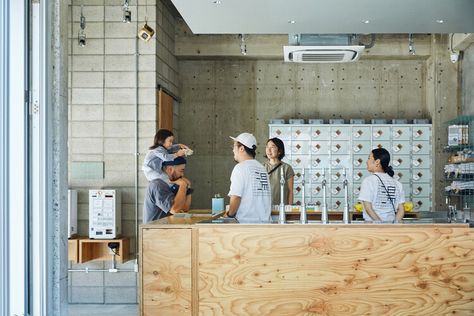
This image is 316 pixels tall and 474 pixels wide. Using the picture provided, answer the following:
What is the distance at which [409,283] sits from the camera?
4422 millimetres

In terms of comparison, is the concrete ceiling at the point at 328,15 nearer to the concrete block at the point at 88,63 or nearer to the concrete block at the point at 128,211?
the concrete block at the point at 88,63

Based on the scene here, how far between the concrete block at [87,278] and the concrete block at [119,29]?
9.35 feet

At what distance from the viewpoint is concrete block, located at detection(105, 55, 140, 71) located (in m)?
7.98

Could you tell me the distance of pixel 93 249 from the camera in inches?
306

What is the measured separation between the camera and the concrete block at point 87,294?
7871mm

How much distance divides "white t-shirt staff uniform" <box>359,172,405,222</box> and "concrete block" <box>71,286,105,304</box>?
3955mm

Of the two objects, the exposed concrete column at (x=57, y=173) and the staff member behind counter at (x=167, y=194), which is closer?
the exposed concrete column at (x=57, y=173)

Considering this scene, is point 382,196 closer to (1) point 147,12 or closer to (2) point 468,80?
(1) point 147,12

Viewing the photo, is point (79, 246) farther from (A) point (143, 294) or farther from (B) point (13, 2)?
(B) point (13, 2)

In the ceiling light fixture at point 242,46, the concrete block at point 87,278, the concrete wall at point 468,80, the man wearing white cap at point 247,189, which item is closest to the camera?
the man wearing white cap at point 247,189

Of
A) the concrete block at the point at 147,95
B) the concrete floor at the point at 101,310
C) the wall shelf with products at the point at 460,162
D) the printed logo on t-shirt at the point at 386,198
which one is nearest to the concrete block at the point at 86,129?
the concrete block at the point at 147,95

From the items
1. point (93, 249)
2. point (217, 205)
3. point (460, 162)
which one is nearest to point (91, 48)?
point (93, 249)

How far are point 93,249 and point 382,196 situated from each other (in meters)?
3.93

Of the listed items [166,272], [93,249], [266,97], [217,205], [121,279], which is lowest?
[121,279]
